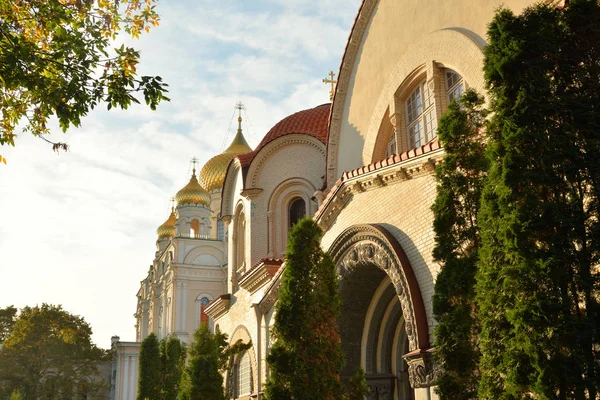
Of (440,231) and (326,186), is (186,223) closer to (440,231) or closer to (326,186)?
(326,186)

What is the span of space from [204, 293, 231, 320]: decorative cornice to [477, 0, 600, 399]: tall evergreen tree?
1753cm

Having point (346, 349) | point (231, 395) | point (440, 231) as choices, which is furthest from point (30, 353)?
point (440, 231)

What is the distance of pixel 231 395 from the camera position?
75.5 ft

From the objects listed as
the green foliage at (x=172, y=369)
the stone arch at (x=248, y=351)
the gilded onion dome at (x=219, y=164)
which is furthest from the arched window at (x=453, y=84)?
the gilded onion dome at (x=219, y=164)

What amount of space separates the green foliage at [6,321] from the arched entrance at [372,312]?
150 ft

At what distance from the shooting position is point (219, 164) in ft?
205

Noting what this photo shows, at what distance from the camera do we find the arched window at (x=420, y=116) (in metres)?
15.9

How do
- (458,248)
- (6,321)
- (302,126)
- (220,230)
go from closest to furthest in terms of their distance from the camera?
1. (458,248)
2. (302,126)
3. (6,321)
4. (220,230)

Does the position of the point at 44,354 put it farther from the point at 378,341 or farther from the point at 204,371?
the point at 378,341

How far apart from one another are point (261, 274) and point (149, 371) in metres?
14.6

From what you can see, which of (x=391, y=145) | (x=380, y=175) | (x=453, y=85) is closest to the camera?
(x=380, y=175)

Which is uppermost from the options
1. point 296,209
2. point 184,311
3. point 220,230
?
point 220,230

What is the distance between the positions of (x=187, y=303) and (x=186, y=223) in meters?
6.68

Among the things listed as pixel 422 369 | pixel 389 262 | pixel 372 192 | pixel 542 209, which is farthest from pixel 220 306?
pixel 542 209
